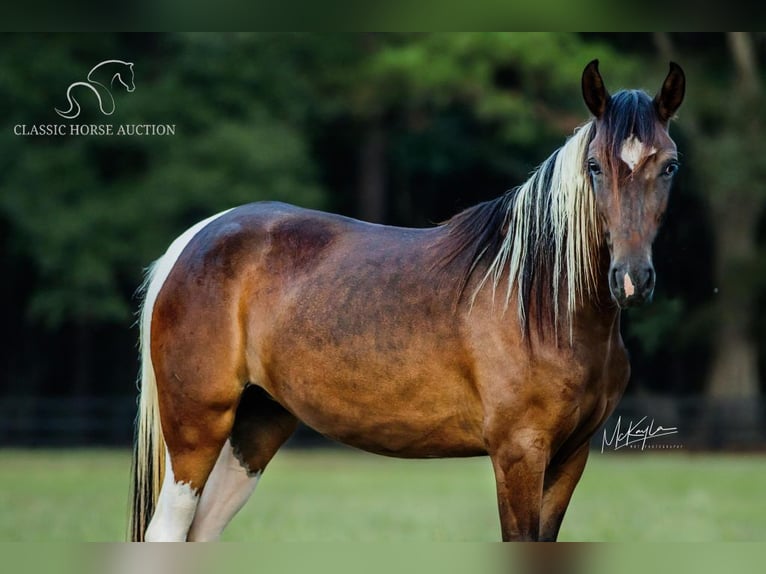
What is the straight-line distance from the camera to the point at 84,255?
16.7m

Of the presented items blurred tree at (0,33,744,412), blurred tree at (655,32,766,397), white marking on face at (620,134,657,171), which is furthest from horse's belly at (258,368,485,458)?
blurred tree at (0,33,744,412)

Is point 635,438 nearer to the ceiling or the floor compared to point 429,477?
nearer to the ceiling

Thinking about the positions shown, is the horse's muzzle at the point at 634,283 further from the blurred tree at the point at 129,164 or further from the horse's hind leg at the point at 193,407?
the blurred tree at the point at 129,164

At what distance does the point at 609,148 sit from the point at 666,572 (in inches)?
55.9

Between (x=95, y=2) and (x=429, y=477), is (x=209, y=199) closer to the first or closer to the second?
(x=429, y=477)

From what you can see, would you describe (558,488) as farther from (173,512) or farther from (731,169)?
(731,169)

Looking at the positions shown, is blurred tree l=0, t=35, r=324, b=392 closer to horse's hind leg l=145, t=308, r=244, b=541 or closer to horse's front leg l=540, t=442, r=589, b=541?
horse's hind leg l=145, t=308, r=244, b=541

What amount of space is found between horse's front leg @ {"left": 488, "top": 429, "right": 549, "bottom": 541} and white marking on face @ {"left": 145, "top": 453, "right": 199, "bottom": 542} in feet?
4.33

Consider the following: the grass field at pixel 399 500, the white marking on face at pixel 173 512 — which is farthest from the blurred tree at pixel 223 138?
the white marking on face at pixel 173 512

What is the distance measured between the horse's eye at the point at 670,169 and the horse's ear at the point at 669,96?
0.66 feet

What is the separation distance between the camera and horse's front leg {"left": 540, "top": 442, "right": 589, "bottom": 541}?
380 cm

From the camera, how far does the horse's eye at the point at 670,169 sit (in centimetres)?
345

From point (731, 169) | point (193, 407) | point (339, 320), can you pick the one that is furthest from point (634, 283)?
point (731, 169)

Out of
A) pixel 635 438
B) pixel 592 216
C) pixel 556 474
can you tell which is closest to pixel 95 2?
pixel 592 216
